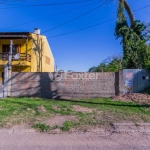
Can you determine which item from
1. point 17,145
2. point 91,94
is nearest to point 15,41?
point 91,94

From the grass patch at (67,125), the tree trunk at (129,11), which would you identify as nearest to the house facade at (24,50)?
the tree trunk at (129,11)

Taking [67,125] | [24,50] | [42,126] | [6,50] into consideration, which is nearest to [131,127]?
[67,125]

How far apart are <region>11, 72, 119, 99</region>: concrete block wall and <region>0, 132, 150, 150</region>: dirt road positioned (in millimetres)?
6075

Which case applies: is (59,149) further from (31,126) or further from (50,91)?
(50,91)

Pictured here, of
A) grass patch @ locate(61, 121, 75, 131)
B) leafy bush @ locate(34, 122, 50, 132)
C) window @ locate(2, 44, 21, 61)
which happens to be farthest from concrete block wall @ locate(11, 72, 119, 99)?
window @ locate(2, 44, 21, 61)

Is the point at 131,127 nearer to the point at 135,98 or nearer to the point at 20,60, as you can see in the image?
the point at 135,98

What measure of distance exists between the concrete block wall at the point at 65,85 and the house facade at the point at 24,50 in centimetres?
634

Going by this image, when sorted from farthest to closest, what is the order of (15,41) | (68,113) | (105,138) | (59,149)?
(15,41) < (68,113) < (105,138) < (59,149)

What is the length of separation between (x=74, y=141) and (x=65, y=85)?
678 cm

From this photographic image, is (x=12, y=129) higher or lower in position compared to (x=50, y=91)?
lower

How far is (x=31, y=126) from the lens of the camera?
4.94m

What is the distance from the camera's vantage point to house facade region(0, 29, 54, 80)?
1756 cm

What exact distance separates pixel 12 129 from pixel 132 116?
400 centimetres

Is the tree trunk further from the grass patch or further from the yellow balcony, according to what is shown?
the grass patch
